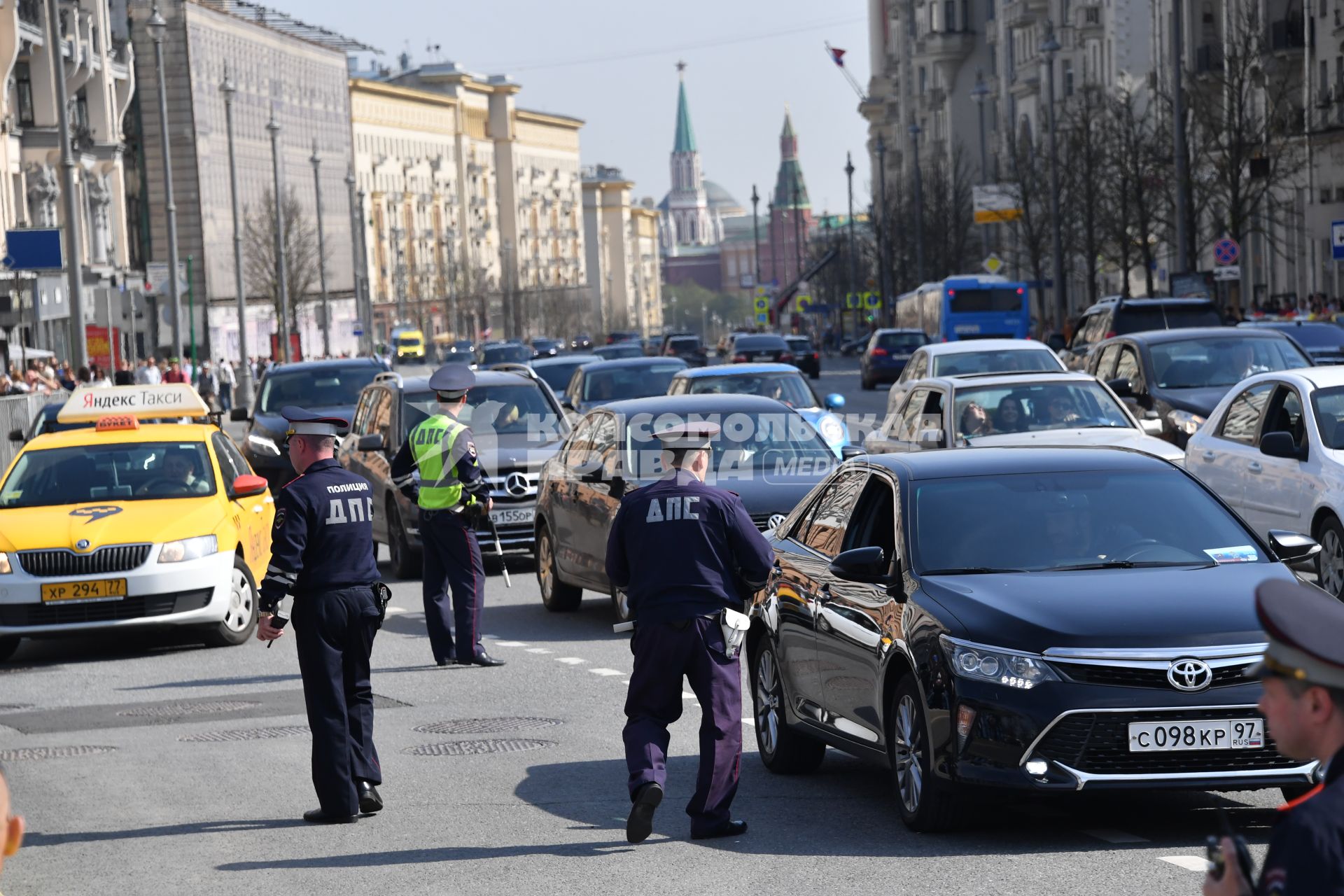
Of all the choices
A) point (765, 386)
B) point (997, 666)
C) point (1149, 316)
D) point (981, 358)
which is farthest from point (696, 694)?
point (1149, 316)

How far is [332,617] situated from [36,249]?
74.4 ft

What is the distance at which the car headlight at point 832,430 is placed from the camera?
2111cm

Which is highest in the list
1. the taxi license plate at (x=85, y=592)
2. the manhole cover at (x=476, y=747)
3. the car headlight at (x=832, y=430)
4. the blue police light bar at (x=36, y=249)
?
the blue police light bar at (x=36, y=249)

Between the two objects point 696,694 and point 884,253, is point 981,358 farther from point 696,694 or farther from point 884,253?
point 884,253

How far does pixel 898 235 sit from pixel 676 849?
102 metres

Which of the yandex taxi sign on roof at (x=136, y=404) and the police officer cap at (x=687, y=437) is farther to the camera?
the yandex taxi sign on roof at (x=136, y=404)

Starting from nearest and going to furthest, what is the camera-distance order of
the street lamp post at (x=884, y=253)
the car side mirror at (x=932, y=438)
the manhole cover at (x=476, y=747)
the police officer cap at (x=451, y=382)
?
the manhole cover at (x=476, y=747), the police officer cap at (x=451, y=382), the car side mirror at (x=932, y=438), the street lamp post at (x=884, y=253)

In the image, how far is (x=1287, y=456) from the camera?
50.6 feet

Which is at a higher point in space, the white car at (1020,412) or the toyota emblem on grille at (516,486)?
the white car at (1020,412)

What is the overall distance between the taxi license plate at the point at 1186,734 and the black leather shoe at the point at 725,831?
1.56 m

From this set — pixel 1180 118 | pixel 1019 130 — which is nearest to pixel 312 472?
pixel 1180 118

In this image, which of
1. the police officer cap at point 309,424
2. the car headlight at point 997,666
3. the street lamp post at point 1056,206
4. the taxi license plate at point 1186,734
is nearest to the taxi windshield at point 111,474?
the police officer cap at point 309,424

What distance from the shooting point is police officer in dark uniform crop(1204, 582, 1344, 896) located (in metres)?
3.53

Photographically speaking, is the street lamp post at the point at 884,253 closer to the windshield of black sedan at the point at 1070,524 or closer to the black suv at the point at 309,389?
the black suv at the point at 309,389
